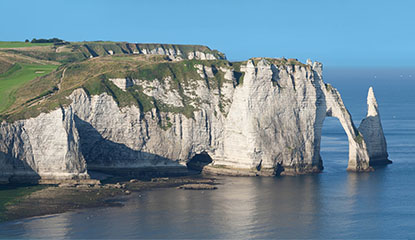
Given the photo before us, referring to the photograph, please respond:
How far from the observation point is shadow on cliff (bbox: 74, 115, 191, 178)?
361 ft

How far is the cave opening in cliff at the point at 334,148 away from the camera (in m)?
120

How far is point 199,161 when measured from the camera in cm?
11788

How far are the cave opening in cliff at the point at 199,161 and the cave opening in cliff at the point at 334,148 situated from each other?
1701 centimetres

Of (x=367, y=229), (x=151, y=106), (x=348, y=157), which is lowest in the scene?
(x=367, y=229)

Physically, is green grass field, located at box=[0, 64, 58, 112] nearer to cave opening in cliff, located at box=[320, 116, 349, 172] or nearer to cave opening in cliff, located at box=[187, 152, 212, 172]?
cave opening in cliff, located at box=[187, 152, 212, 172]

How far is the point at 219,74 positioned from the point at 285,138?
14069 mm

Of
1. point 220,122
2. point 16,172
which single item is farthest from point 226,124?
point 16,172

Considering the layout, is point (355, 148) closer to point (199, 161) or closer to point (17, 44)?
point (199, 161)

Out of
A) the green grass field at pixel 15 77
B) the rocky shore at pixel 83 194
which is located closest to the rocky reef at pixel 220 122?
the rocky shore at pixel 83 194

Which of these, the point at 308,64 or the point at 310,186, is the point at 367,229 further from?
the point at 308,64

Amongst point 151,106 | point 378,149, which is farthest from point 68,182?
point 378,149

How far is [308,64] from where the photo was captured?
121062 mm

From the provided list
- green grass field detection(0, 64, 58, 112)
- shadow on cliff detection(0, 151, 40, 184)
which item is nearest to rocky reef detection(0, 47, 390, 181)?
green grass field detection(0, 64, 58, 112)

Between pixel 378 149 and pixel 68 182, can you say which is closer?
pixel 68 182
